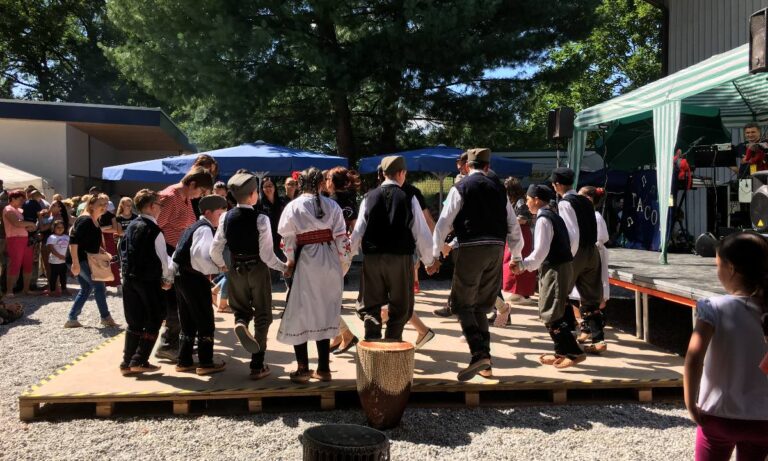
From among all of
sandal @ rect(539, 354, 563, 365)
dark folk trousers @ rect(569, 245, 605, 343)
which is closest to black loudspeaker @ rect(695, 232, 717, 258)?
dark folk trousers @ rect(569, 245, 605, 343)

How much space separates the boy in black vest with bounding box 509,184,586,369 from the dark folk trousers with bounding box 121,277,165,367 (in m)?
2.81

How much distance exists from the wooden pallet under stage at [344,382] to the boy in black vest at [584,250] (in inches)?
12.1

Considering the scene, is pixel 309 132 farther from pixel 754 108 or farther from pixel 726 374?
pixel 726 374

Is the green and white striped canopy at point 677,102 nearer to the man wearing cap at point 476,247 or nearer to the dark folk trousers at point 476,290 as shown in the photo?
the man wearing cap at point 476,247

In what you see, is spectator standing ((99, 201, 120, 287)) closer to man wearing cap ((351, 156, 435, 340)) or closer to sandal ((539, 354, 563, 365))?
man wearing cap ((351, 156, 435, 340))

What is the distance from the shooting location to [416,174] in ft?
62.3

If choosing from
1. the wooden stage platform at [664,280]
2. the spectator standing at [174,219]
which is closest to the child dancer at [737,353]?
the wooden stage platform at [664,280]

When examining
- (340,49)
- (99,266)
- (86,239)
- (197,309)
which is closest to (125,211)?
(86,239)

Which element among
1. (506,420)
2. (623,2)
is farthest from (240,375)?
(623,2)

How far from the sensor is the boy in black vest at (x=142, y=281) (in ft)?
16.6

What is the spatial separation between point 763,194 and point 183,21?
476 inches

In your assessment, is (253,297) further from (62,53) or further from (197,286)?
(62,53)

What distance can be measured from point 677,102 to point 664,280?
2396 mm

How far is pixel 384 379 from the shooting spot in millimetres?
4195
